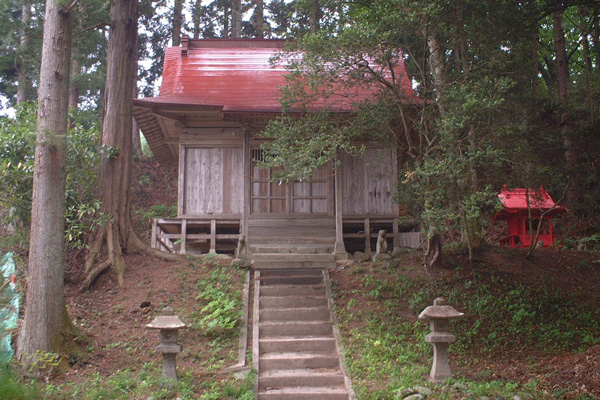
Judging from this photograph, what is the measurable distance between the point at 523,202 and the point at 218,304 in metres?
7.31

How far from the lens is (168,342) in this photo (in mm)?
7102

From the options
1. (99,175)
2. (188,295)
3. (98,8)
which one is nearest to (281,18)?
(98,8)

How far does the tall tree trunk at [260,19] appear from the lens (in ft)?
87.0

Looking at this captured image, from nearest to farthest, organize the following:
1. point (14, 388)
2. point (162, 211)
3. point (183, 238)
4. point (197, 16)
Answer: point (14, 388) → point (183, 238) → point (162, 211) → point (197, 16)

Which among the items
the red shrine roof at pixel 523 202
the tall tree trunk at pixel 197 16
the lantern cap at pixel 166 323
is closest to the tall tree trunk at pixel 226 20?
the tall tree trunk at pixel 197 16

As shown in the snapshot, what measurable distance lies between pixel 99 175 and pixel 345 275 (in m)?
5.87

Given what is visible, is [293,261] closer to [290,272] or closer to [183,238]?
[290,272]

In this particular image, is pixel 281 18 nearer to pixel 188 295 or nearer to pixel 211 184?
pixel 211 184

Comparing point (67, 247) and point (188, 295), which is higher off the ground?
point (67, 247)

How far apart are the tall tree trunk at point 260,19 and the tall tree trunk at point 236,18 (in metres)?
0.93

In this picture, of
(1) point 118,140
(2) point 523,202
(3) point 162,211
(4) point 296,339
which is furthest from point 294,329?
(3) point 162,211

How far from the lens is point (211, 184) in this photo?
13.6 m

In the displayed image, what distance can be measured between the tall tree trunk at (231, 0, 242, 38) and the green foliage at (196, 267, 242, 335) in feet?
58.4

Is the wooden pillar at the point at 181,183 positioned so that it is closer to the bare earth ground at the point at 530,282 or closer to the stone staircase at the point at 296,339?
the stone staircase at the point at 296,339
